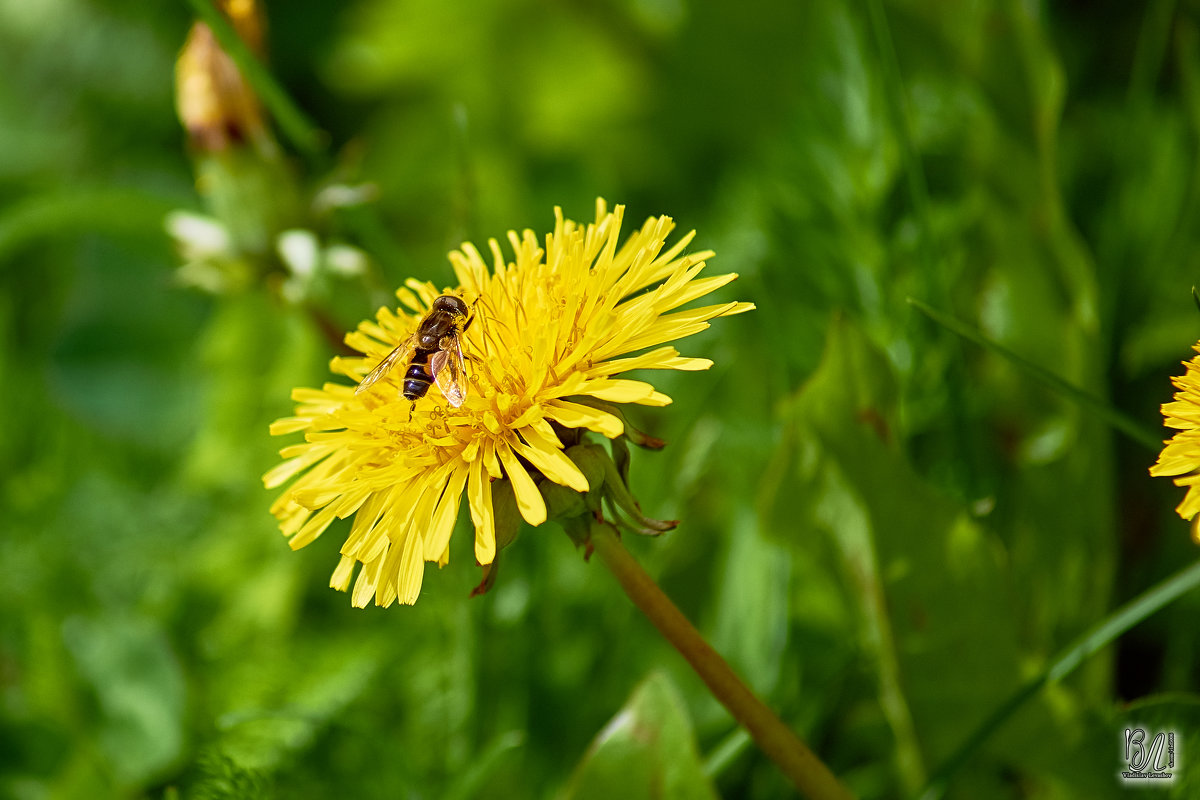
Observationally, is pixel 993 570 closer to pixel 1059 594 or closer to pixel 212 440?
pixel 1059 594

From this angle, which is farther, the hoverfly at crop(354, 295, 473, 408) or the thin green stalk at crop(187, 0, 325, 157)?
the thin green stalk at crop(187, 0, 325, 157)

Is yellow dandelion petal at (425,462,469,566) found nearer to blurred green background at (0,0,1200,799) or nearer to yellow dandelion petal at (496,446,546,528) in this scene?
yellow dandelion petal at (496,446,546,528)

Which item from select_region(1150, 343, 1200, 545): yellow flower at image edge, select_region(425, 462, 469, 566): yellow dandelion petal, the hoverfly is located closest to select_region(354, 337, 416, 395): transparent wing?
the hoverfly

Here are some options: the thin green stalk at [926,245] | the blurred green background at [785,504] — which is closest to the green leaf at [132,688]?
the blurred green background at [785,504]

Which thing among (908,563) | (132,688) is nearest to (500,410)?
(908,563)

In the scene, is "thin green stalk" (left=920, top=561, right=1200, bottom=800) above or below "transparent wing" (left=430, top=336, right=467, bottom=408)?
below

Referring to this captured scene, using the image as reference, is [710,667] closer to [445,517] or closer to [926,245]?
[445,517]

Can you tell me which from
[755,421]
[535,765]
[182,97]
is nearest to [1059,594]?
[755,421]
